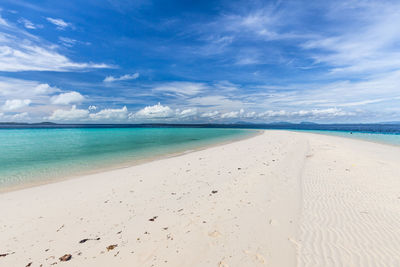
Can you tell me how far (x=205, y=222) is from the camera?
5.78 metres

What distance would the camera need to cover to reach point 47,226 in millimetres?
5688

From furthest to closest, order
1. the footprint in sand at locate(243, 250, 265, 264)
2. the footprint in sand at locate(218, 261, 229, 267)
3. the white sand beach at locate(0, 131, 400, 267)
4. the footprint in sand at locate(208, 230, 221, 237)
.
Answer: the footprint in sand at locate(208, 230, 221, 237), the white sand beach at locate(0, 131, 400, 267), the footprint in sand at locate(243, 250, 265, 264), the footprint in sand at locate(218, 261, 229, 267)

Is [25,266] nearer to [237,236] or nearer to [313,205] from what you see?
[237,236]

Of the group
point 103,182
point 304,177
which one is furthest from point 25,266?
point 304,177

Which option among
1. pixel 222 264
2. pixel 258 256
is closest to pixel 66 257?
pixel 222 264

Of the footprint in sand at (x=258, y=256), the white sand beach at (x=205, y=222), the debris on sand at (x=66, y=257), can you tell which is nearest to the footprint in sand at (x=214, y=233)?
the white sand beach at (x=205, y=222)

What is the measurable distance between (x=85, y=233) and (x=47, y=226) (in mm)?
1536

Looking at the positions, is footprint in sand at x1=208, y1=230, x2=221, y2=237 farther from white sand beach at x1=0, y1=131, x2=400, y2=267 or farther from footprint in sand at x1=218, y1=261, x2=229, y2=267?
footprint in sand at x1=218, y1=261, x2=229, y2=267

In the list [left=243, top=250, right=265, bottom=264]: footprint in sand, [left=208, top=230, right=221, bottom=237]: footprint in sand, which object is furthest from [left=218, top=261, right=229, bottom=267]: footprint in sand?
[left=208, top=230, right=221, bottom=237]: footprint in sand

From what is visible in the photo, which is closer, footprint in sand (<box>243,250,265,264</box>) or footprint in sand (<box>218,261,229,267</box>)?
footprint in sand (<box>218,261,229,267</box>)

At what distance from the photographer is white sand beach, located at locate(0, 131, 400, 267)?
4.31 metres

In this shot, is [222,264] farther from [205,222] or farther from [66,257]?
[66,257]

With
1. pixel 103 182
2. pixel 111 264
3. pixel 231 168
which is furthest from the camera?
pixel 231 168

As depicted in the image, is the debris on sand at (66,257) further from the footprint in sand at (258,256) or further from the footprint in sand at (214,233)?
the footprint in sand at (258,256)
